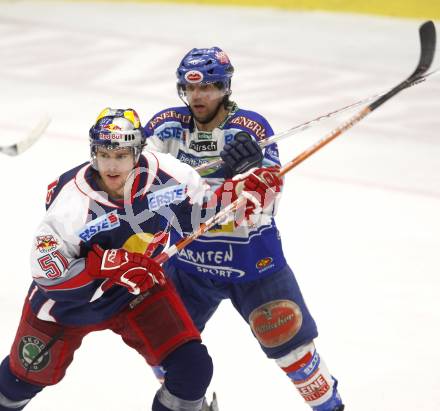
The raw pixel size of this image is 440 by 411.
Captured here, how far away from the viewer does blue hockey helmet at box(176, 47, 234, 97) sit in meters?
4.25

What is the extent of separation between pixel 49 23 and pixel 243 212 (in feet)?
28.6

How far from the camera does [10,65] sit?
10.7 m

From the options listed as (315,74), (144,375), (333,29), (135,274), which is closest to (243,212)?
(135,274)

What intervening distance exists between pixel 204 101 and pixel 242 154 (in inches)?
13.3

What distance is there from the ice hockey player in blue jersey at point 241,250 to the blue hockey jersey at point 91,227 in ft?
1.00

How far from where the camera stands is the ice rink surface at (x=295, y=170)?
4.96 m

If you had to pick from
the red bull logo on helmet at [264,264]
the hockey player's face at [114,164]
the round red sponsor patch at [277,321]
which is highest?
the hockey player's face at [114,164]

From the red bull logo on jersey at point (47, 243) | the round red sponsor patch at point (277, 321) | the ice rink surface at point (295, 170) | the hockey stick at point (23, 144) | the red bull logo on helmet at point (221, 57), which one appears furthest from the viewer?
the ice rink surface at point (295, 170)

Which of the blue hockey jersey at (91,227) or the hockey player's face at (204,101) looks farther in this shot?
the hockey player's face at (204,101)

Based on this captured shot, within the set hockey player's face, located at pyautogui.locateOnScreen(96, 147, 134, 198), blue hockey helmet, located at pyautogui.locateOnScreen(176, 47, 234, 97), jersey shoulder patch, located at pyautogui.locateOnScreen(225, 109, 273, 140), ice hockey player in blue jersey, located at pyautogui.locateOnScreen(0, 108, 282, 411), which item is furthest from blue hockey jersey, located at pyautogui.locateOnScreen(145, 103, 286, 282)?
hockey player's face, located at pyautogui.locateOnScreen(96, 147, 134, 198)

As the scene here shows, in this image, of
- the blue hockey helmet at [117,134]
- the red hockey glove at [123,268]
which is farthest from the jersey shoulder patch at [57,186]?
the red hockey glove at [123,268]

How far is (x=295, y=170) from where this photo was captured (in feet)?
25.6

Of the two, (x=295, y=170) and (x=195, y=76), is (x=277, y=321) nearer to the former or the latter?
(x=195, y=76)

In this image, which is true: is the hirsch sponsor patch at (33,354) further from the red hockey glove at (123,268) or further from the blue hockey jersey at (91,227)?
the red hockey glove at (123,268)
